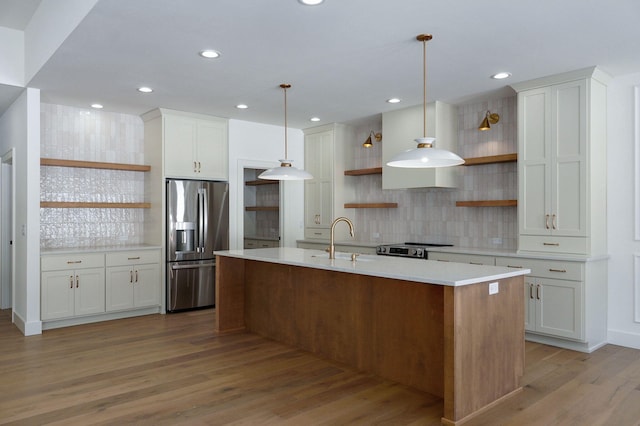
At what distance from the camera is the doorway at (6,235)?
20.5 feet

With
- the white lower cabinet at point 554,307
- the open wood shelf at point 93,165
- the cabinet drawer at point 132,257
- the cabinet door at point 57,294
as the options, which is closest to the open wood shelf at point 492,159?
the white lower cabinet at point 554,307

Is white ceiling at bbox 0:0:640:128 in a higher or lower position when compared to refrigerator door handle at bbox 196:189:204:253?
higher

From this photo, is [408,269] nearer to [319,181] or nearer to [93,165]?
[319,181]

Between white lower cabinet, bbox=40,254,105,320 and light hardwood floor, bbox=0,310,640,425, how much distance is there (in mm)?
489

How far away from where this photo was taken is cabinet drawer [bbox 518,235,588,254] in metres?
4.34

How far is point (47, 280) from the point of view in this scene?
16.6 ft

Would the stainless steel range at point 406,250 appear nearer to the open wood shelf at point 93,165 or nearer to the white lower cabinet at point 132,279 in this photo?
the white lower cabinet at point 132,279

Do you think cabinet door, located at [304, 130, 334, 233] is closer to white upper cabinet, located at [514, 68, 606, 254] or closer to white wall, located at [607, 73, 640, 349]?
white upper cabinet, located at [514, 68, 606, 254]

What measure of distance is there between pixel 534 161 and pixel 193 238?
411 cm

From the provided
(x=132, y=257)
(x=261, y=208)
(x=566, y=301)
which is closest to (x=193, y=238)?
(x=132, y=257)

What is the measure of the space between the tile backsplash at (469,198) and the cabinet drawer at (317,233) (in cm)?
71

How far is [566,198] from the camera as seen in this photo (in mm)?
4434

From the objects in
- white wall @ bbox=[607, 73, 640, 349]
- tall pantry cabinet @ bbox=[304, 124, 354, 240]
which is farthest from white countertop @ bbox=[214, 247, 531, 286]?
tall pantry cabinet @ bbox=[304, 124, 354, 240]

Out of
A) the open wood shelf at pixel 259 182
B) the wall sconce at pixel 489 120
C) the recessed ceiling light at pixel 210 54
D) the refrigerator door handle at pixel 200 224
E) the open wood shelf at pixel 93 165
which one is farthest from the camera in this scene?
the open wood shelf at pixel 259 182
